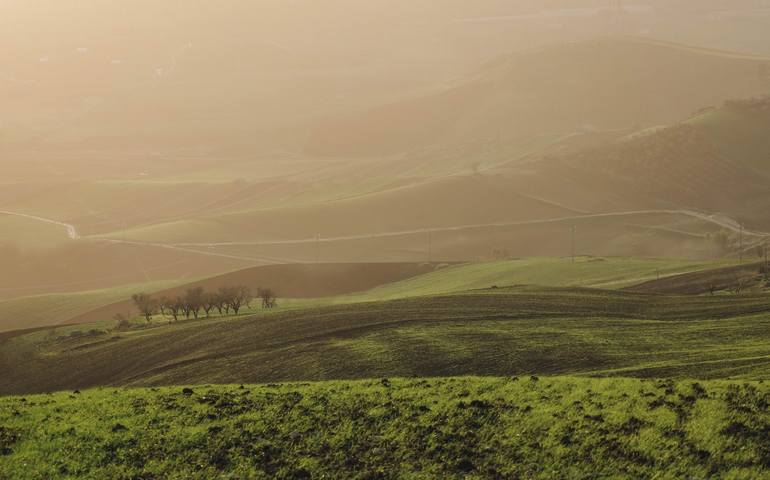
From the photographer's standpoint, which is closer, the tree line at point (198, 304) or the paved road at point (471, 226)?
the tree line at point (198, 304)

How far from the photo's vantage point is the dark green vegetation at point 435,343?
117ft

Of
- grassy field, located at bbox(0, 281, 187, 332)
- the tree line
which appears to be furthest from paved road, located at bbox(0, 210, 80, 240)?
the tree line

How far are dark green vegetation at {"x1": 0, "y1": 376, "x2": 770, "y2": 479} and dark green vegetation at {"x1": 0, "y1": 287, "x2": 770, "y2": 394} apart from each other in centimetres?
721

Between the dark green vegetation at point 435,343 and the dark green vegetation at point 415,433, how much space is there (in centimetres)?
721

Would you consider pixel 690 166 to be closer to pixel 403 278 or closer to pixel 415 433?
pixel 403 278

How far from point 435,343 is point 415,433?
1730cm

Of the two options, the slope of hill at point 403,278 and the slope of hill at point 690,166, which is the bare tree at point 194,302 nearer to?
the slope of hill at point 403,278

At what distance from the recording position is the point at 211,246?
497 ft

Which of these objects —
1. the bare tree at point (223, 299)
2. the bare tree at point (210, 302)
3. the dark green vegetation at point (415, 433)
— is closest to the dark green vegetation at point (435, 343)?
the dark green vegetation at point (415, 433)

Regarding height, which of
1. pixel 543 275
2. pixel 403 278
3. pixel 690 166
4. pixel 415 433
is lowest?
pixel 403 278

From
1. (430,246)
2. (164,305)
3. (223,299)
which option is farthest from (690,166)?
(223,299)

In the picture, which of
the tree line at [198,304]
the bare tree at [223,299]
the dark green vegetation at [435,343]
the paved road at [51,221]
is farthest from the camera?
the paved road at [51,221]

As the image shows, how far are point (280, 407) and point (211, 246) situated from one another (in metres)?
129

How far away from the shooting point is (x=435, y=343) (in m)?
40.3
